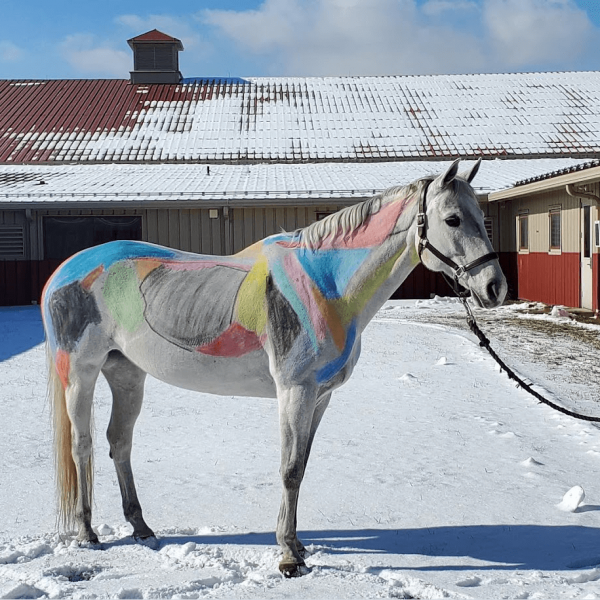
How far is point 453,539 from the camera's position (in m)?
3.55

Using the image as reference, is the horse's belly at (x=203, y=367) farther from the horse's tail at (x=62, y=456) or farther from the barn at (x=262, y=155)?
the barn at (x=262, y=155)

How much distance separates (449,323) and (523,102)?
14651 millimetres

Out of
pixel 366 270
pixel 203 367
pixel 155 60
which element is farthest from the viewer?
pixel 155 60

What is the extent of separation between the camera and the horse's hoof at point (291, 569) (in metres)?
3.13

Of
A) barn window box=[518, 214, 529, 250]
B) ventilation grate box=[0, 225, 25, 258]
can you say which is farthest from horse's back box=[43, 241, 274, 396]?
ventilation grate box=[0, 225, 25, 258]

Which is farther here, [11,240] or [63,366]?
[11,240]

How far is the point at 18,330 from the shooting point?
12.1 meters

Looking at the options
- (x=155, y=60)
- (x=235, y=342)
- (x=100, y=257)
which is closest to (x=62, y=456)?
(x=100, y=257)

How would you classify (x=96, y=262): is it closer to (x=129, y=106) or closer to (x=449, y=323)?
(x=449, y=323)

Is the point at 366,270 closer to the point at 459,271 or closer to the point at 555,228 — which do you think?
the point at 459,271

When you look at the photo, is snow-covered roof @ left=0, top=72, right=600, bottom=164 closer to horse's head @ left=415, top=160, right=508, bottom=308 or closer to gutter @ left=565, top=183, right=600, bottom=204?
gutter @ left=565, top=183, right=600, bottom=204

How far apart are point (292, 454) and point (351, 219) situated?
1.12 meters

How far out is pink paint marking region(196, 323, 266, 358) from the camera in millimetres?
3252

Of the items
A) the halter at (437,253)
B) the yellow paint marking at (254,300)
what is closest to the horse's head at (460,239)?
the halter at (437,253)
